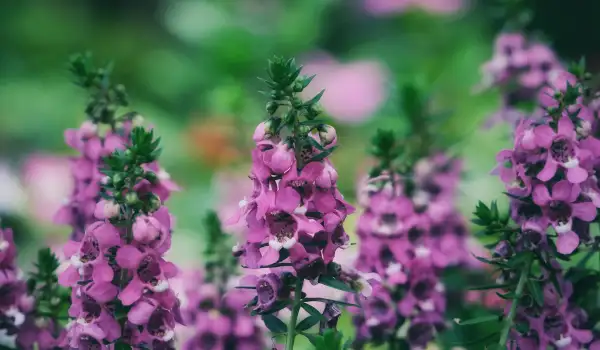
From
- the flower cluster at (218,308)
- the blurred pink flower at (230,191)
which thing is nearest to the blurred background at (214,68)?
the blurred pink flower at (230,191)

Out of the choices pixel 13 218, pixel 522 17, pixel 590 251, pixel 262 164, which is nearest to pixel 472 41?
pixel 13 218

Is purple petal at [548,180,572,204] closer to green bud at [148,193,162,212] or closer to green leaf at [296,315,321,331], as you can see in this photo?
green leaf at [296,315,321,331]

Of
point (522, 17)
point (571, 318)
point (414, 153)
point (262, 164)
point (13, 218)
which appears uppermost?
point (13, 218)

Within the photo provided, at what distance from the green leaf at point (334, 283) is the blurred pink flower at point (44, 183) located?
293 centimetres

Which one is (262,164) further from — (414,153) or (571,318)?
(414,153)

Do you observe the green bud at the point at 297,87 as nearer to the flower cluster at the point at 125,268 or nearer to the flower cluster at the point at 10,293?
the flower cluster at the point at 125,268

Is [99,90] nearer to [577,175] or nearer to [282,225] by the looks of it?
[282,225]

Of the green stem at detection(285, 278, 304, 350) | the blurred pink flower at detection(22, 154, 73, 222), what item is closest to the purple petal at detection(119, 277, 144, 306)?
the green stem at detection(285, 278, 304, 350)

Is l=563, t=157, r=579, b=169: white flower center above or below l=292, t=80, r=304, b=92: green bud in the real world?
below

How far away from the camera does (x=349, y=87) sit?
4.53 meters

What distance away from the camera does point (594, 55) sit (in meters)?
4.79

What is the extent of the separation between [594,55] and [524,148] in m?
3.75

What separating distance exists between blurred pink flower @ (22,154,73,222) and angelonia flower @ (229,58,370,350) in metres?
2.90

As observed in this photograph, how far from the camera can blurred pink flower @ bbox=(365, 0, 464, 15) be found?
457cm
